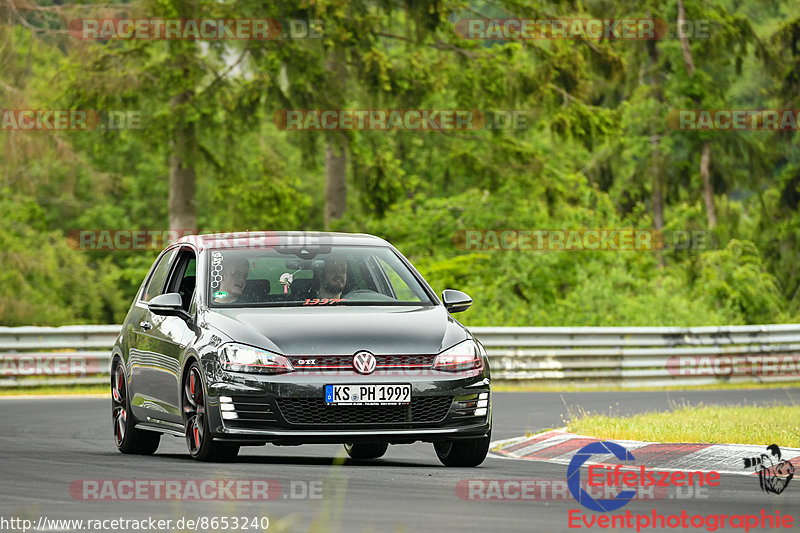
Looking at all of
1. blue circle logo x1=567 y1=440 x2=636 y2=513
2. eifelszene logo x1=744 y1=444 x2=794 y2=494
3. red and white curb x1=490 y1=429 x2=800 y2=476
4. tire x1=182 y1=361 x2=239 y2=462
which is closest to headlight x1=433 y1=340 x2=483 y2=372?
blue circle logo x1=567 y1=440 x2=636 y2=513

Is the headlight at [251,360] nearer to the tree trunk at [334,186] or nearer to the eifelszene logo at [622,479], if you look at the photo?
the eifelszene logo at [622,479]

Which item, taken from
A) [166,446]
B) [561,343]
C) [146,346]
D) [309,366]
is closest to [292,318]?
[309,366]

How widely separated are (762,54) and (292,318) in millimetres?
37603

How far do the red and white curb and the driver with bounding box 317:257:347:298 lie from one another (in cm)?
215

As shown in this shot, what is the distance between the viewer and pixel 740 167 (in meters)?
50.6

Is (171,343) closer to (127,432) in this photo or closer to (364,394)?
(127,432)

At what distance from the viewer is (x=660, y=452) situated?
1192 centimetres

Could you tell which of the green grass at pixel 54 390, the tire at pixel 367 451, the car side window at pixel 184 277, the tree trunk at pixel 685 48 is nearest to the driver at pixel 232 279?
the car side window at pixel 184 277

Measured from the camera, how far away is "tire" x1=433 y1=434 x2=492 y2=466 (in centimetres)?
1123

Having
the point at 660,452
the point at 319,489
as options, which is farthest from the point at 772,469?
the point at 319,489

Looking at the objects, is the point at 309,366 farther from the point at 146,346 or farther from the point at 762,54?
the point at 762,54

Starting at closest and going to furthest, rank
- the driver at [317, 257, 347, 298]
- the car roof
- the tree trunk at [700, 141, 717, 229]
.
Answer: the driver at [317, 257, 347, 298] < the car roof < the tree trunk at [700, 141, 717, 229]

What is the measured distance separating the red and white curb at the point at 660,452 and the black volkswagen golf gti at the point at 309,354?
128 cm

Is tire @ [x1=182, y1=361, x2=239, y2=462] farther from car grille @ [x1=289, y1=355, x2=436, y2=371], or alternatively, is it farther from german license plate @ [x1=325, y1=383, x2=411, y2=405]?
german license plate @ [x1=325, y1=383, x2=411, y2=405]
